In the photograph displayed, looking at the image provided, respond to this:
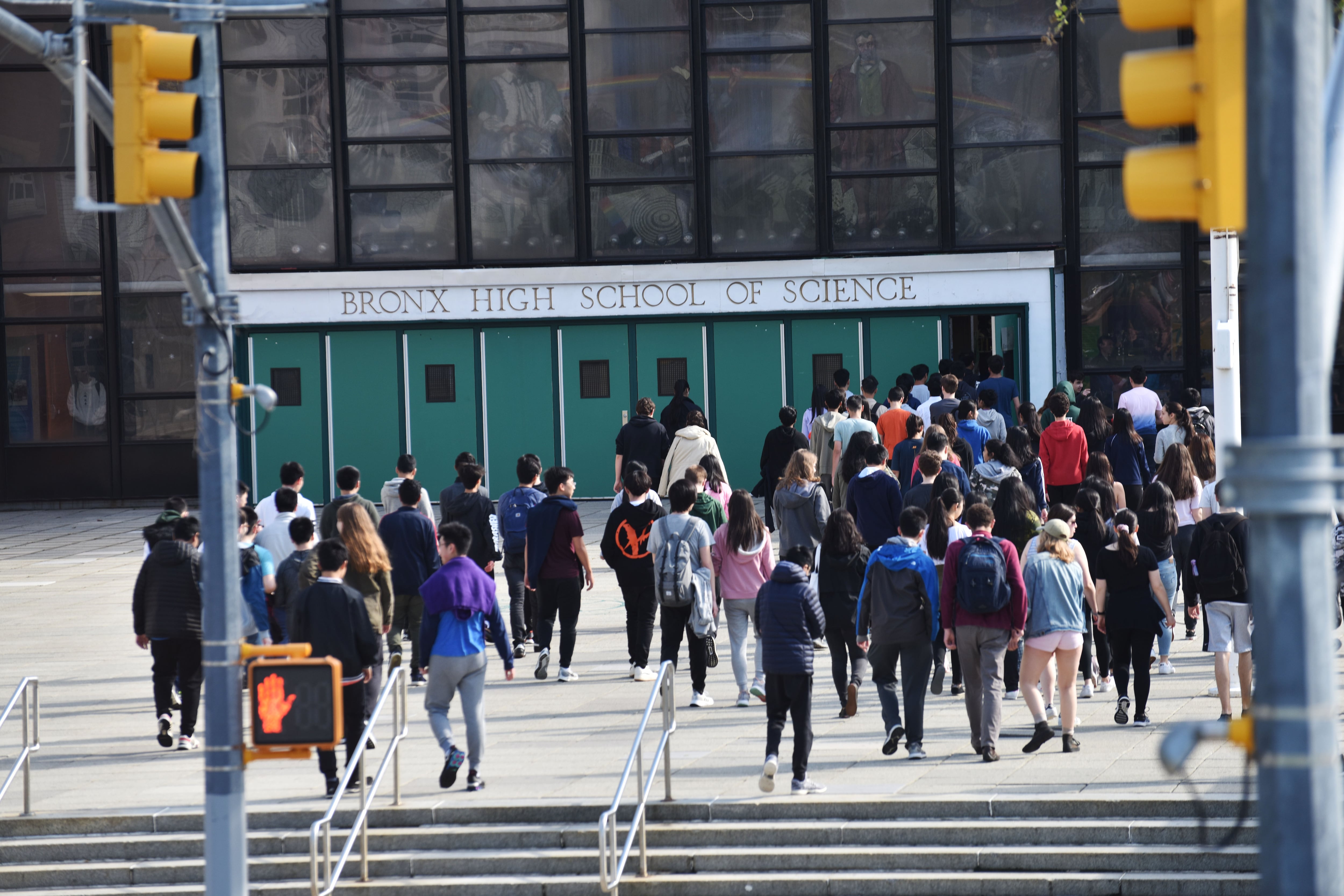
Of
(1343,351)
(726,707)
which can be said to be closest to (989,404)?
(726,707)

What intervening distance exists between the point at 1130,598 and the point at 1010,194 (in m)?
14.7

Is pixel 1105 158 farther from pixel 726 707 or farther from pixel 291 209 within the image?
pixel 726 707

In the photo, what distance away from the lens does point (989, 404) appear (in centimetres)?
1734

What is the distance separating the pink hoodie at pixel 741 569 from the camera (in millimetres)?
11695

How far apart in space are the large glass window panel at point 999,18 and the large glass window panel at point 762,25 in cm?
222

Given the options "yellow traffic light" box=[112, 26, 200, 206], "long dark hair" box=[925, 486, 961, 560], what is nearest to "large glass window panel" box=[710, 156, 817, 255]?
"long dark hair" box=[925, 486, 961, 560]

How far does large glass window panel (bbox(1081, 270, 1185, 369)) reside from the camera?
2444 centimetres

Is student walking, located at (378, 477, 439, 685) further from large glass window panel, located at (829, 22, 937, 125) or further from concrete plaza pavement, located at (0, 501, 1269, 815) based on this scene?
large glass window panel, located at (829, 22, 937, 125)

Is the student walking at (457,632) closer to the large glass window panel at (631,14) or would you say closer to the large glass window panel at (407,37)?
the large glass window panel at (631,14)

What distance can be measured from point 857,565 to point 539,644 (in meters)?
3.33

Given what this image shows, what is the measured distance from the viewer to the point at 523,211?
2486 centimetres

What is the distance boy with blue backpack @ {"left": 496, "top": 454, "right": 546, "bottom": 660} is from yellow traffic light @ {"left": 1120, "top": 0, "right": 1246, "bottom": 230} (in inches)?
353

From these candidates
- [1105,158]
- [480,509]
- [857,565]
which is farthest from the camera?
[1105,158]

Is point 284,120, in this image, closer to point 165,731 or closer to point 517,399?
point 517,399
